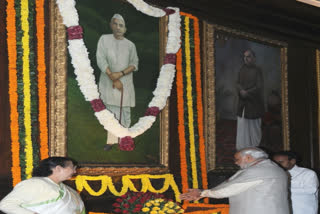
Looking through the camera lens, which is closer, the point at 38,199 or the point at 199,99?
the point at 38,199

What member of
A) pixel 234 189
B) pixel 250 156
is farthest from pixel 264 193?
pixel 250 156

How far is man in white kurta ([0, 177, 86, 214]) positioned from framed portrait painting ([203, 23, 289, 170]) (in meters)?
3.51

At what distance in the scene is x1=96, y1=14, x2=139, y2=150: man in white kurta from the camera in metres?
6.45

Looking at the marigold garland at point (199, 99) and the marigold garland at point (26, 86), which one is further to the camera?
the marigold garland at point (199, 99)

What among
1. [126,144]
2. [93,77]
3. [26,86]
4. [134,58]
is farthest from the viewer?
[134,58]

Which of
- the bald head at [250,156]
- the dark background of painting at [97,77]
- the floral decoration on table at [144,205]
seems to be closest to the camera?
the floral decoration on table at [144,205]

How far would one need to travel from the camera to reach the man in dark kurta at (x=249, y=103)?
809 centimetres

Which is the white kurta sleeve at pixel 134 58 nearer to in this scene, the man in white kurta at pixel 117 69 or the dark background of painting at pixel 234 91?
the man in white kurta at pixel 117 69

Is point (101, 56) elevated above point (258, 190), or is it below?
above

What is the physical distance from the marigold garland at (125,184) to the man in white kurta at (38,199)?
5.08 feet

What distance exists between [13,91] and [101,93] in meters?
1.19

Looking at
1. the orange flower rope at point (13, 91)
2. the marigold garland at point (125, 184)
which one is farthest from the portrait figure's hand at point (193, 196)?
the orange flower rope at point (13, 91)

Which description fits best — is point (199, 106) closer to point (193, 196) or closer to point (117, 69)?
point (117, 69)

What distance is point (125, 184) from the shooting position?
21.1 feet
